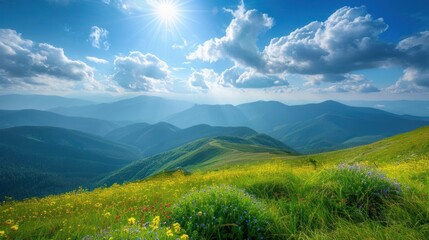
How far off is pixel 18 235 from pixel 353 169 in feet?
32.0

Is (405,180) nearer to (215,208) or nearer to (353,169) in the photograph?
(353,169)

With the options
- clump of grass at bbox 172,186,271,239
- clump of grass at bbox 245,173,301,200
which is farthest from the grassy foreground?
clump of grass at bbox 245,173,301,200

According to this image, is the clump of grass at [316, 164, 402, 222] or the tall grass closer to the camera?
the tall grass

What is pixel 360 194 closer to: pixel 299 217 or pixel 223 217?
pixel 299 217

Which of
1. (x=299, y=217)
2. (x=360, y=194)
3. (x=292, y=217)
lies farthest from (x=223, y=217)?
(x=360, y=194)

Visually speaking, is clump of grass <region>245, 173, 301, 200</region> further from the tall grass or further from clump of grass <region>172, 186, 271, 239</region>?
clump of grass <region>172, 186, 271, 239</region>

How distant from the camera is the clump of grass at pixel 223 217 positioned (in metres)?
5.83

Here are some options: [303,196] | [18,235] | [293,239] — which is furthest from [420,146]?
[18,235]

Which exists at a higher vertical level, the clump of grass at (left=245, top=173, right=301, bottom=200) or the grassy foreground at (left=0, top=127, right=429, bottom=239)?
the grassy foreground at (left=0, top=127, right=429, bottom=239)

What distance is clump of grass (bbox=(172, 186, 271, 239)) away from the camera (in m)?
5.83

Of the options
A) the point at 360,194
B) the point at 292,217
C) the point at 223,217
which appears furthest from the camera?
the point at 360,194

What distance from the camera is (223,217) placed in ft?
19.9

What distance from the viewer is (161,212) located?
733cm

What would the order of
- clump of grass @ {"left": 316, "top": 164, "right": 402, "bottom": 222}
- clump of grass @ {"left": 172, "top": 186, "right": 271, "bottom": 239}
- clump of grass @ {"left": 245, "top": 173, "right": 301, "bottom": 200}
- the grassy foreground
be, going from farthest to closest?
clump of grass @ {"left": 245, "top": 173, "right": 301, "bottom": 200} → clump of grass @ {"left": 316, "top": 164, "right": 402, "bottom": 222} → clump of grass @ {"left": 172, "top": 186, "right": 271, "bottom": 239} → the grassy foreground
